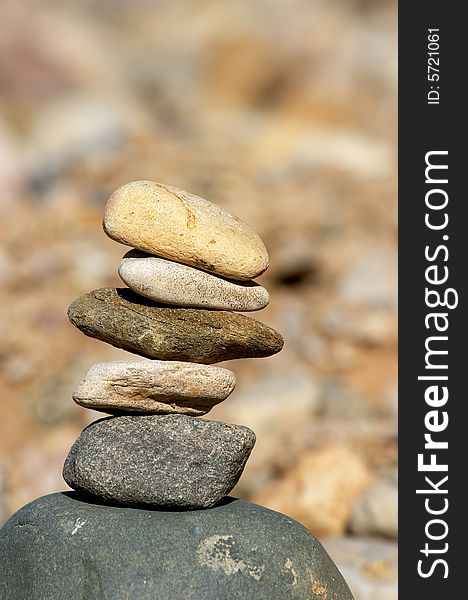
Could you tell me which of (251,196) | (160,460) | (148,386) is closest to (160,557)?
(160,460)

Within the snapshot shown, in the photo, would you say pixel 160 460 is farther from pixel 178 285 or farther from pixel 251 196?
pixel 251 196

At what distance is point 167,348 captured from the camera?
639 centimetres

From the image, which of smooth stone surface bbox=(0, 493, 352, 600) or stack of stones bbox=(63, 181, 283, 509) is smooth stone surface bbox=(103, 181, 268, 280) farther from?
smooth stone surface bbox=(0, 493, 352, 600)

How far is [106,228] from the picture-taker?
6.45 m

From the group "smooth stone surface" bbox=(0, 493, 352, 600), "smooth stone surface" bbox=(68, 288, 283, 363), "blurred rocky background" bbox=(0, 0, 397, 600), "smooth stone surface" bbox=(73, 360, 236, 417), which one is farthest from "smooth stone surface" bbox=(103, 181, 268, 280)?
"blurred rocky background" bbox=(0, 0, 397, 600)

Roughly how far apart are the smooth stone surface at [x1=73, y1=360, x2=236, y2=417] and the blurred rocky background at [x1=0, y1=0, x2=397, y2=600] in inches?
138

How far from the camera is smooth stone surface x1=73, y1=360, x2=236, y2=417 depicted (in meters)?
6.33

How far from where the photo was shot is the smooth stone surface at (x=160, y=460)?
6.17m

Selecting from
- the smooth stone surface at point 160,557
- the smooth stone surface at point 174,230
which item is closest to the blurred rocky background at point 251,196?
the smooth stone surface at point 160,557

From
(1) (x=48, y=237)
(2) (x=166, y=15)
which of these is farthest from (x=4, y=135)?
(2) (x=166, y=15)

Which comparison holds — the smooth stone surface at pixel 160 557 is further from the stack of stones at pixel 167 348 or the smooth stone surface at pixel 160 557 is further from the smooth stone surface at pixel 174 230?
the smooth stone surface at pixel 174 230

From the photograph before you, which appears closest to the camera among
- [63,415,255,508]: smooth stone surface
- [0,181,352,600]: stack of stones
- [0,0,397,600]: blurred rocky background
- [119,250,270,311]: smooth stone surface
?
[0,181,352,600]: stack of stones

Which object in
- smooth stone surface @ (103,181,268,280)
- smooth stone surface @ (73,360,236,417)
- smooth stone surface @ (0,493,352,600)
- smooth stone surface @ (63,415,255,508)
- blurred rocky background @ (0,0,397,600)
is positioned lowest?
smooth stone surface @ (0,493,352,600)

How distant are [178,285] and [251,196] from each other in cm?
1391
